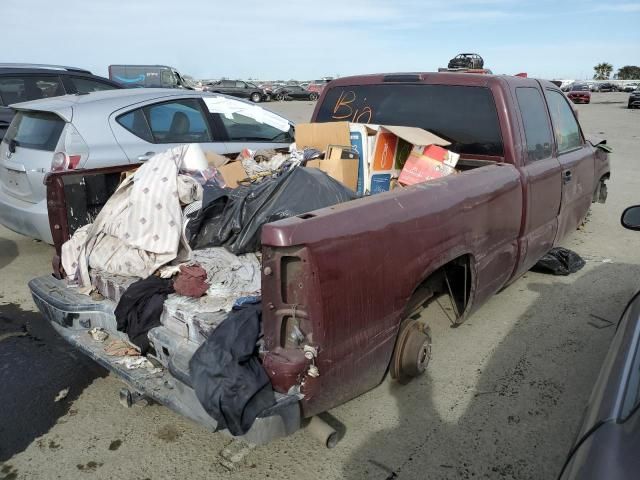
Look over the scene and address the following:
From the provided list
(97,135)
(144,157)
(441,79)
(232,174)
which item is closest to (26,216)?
(97,135)

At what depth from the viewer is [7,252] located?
588 cm

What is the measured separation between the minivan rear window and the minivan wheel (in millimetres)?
3775

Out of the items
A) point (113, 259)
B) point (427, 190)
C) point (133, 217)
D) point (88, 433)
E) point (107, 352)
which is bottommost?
point (88, 433)

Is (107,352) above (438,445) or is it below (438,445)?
above

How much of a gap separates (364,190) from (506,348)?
158 cm

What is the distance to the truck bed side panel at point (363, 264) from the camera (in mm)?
2182

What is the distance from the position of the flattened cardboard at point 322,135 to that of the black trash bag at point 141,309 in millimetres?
1903

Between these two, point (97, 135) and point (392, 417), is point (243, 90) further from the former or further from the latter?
point (392, 417)

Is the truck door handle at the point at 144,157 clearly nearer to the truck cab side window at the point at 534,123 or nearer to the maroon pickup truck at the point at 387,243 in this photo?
the maroon pickup truck at the point at 387,243

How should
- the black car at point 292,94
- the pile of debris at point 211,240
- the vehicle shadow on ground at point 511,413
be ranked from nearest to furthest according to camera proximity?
the pile of debris at point 211,240 → the vehicle shadow on ground at point 511,413 → the black car at point 292,94

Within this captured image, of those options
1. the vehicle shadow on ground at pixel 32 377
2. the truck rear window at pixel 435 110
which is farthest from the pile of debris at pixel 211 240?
the vehicle shadow on ground at pixel 32 377

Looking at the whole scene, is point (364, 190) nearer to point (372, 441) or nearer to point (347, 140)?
point (347, 140)

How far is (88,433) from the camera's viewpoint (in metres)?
2.90

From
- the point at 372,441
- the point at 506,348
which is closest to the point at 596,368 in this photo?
the point at 506,348
